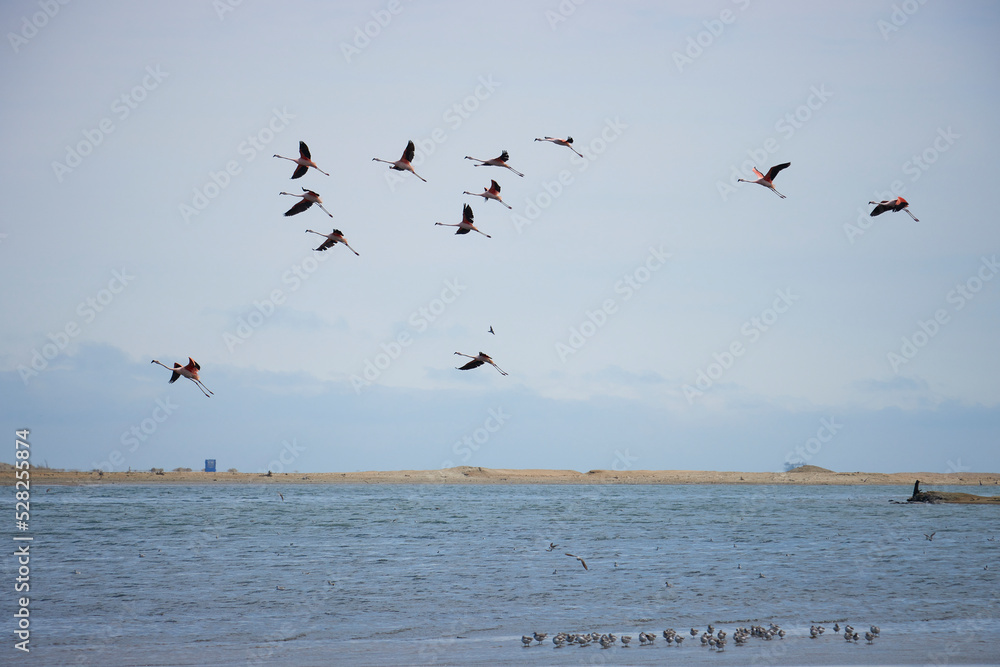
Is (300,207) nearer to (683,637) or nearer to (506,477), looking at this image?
(683,637)

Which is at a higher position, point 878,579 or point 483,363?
point 483,363

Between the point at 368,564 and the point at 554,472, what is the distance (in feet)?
360

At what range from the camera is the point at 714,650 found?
20.3 meters

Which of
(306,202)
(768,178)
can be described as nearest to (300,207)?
(306,202)

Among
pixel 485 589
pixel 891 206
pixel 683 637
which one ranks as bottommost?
pixel 683 637

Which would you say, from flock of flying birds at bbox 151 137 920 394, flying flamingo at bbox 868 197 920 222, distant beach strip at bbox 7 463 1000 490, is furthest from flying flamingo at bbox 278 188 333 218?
distant beach strip at bbox 7 463 1000 490

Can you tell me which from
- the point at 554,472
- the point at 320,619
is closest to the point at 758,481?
the point at 554,472

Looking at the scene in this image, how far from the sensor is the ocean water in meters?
20.3

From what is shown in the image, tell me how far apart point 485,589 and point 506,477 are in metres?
106

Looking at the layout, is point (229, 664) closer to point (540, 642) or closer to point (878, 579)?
point (540, 642)

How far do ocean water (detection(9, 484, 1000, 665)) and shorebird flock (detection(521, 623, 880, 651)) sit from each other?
251 mm

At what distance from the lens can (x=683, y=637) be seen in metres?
21.4

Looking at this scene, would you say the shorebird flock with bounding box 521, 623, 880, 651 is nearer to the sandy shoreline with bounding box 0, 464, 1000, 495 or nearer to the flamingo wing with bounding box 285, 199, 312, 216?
the flamingo wing with bounding box 285, 199, 312, 216

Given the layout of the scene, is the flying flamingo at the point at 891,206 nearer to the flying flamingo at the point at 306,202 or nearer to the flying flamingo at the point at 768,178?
the flying flamingo at the point at 768,178
